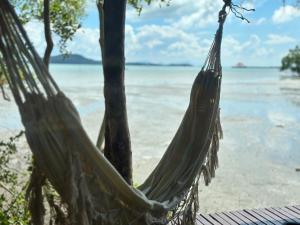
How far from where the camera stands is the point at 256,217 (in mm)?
2846

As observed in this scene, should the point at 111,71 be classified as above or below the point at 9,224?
above

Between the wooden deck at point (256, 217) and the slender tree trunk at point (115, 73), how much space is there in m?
1.08

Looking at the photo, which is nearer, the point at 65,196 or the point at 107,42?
the point at 65,196

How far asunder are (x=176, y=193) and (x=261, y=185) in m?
4.00

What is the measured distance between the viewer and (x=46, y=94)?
4.05 ft

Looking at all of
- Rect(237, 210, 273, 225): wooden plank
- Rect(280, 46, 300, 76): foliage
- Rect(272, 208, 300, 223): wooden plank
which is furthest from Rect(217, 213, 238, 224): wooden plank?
Rect(280, 46, 300, 76): foliage

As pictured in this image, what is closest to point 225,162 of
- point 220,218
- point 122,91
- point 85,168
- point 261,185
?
point 261,185

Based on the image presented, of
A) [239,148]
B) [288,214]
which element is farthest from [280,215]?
[239,148]

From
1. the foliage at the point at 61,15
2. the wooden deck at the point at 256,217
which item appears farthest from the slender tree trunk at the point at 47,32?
the wooden deck at the point at 256,217

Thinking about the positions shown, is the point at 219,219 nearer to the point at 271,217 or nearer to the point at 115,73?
the point at 271,217

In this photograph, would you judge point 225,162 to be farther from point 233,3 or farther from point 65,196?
point 65,196

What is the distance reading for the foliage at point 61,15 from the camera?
3021 mm

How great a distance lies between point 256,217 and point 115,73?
1.52 metres

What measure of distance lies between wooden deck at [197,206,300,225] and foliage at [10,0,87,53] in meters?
1.60
